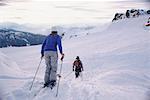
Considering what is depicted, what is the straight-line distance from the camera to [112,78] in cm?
1748

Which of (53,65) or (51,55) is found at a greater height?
(51,55)

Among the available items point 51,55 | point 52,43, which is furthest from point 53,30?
point 51,55

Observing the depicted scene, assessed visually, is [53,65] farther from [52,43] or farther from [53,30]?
[53,30]

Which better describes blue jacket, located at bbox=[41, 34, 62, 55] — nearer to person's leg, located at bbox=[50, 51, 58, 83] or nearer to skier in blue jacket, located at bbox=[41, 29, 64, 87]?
skier in blue jacket, located at bbox=[41, 29, 64, 87]

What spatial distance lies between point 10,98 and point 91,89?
2.97 metres

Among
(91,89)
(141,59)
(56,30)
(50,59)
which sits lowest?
(141,59)

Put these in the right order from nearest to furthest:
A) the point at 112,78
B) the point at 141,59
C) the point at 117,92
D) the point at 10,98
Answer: the point at 10,98
the point at 117,92
the point at 112,78
the point at 141,59

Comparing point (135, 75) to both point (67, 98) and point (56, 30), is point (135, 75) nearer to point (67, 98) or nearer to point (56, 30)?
point (56, 30)

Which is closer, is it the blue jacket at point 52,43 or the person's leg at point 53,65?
the person's leg at point 53,65

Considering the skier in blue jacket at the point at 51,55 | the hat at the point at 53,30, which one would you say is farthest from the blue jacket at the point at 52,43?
the hat at the point at 53,30

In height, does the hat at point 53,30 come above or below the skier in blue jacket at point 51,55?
above

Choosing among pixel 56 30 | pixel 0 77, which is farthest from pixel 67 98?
pixel 0 77

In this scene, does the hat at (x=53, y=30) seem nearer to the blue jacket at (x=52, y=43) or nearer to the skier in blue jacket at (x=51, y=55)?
the skier in blue jacket at (x=51, y=55)

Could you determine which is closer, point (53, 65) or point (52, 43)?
point (53, 65)
